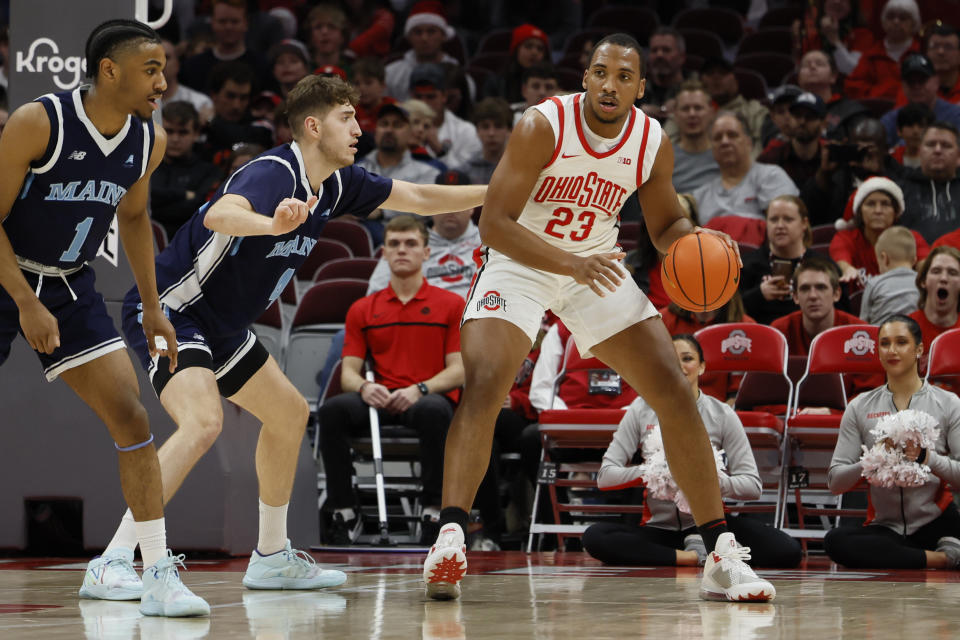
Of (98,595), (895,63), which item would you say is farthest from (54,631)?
(895,63)

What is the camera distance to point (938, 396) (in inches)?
250

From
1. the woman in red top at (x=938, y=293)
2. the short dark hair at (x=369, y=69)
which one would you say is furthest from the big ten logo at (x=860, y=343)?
the short dark hair at (x=369, y=69)

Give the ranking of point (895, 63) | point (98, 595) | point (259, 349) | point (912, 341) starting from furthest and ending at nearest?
point (895, 63) < point (912, 341) < point (259, 349) < point (98, 595)

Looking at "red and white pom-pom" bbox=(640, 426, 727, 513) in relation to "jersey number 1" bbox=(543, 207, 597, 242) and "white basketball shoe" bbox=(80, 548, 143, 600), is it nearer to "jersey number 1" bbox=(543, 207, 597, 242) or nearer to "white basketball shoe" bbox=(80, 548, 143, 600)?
"jersey number 1" bbox=(543, 207, 597, 242)

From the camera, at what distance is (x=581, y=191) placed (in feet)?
15.2

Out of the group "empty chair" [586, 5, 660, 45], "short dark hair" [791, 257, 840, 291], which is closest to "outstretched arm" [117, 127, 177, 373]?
"short dark hair" [791, 257, 840, 291]

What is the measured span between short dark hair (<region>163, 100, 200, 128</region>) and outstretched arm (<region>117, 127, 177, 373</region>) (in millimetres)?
6029

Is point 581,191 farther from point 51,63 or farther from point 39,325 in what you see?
point 51,63

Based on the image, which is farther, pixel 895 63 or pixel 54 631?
pixel 895 63

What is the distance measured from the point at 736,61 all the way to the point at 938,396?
7594 millimetres

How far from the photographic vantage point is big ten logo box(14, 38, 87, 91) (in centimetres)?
639

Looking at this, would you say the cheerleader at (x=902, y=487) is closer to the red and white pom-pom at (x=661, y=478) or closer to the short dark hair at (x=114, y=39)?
the red and white pom-pom at (x=661, y=478)

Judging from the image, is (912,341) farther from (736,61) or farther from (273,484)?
(736,61)

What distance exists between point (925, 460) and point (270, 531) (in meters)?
3.28
